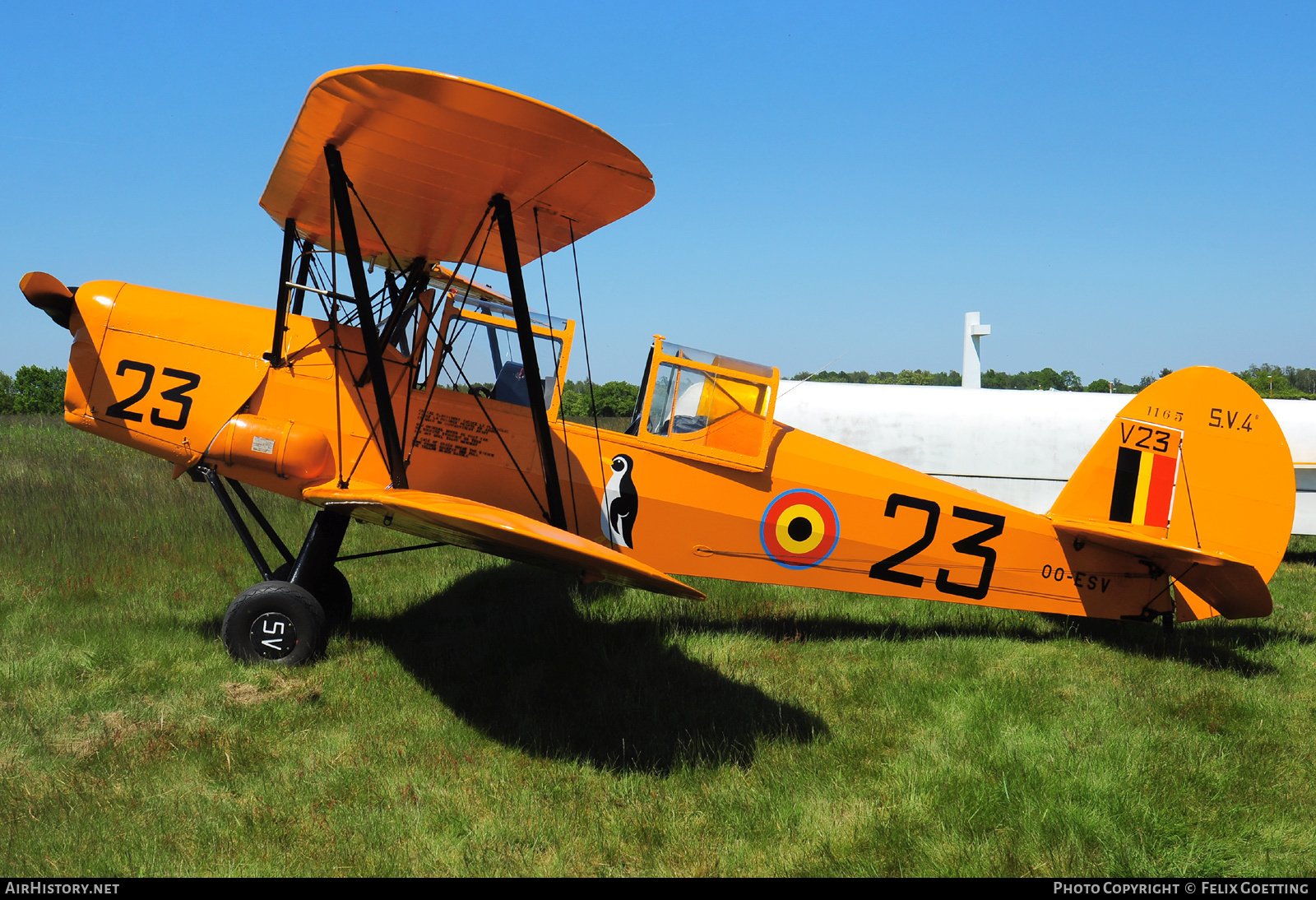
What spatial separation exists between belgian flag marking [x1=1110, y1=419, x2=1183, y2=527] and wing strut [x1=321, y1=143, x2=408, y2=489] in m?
5.21

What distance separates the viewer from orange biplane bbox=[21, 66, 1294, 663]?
4.59 meters

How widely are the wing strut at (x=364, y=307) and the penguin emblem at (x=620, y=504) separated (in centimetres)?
138

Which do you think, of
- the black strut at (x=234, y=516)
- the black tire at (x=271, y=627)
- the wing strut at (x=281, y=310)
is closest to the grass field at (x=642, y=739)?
the black tire at (x=271, y=627)

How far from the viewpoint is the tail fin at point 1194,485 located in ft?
17.9

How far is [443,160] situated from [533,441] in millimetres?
1829

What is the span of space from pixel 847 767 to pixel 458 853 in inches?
77.2

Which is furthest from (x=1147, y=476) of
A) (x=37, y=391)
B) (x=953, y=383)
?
(x=37, y=391)

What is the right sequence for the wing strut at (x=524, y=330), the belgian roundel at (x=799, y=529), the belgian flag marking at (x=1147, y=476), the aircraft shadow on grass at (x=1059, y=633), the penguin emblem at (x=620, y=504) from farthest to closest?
the aircraft shadow on grass at (x=1059, y=633) < the belgian flag marking at (x=1147, y=476) < the belgian roundel at (x=799, y=529) < the penguin emblem at (x=620, y=504) < the wing strut at (x=524, y=330)

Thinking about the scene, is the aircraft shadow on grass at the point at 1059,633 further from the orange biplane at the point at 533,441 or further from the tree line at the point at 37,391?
the tree line at the point at 37,391

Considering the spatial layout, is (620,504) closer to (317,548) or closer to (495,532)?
(495,532)

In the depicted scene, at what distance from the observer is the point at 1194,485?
18.5 feet

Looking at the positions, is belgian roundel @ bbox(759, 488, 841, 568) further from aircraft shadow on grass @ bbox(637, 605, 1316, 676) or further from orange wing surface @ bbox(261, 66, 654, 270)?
orange wing surface @ bbox(261, 66, 654, 270)

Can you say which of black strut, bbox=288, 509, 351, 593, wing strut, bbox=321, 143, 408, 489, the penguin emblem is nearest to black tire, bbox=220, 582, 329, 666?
black strut, bbox=288, 509, 351, 593

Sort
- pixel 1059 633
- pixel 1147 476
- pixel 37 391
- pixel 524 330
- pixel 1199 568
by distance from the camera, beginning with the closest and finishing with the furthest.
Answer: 1. pixel 524 330
2. pixel 1199 568
3. pixel 1147 476
4. pixel 1059 633
5. pixel 37 391
